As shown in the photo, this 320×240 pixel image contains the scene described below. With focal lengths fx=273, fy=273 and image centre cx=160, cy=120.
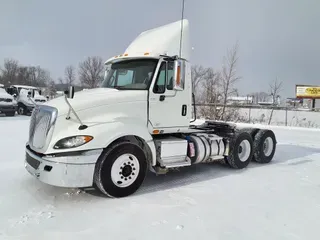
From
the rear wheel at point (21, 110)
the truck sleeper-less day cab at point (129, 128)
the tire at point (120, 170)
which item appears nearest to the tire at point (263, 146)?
the truck sleeper-less day cab at point (129, 128)

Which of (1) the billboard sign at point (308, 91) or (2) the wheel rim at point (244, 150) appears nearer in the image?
(2) the wheel rim at point (244, 150)

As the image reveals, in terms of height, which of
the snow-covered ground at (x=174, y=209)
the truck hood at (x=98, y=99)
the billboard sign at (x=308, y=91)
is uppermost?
the billboard sign at (x=308, y=91)

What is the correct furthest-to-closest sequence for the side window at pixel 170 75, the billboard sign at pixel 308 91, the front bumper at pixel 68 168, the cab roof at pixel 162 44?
1. the billboard sign at pixel 308 91
2. the cab roof at pixel 162 44
3. the side window at pixel 170 75
4. the front bumper at pixel 68 168

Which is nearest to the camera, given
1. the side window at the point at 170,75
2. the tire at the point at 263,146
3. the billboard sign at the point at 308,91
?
the side window at the point at 170,75

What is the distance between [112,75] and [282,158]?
20.0ft

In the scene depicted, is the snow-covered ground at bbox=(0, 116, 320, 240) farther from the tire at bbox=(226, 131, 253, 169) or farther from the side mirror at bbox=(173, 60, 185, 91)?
the side mirror at bbox=(173, 60, 185, 91)

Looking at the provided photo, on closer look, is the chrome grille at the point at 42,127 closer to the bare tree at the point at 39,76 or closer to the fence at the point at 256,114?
the fence at the point at 256,114

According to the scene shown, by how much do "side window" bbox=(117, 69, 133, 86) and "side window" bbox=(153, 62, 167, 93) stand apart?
0.58m

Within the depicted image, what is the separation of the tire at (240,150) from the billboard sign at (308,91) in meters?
57.2

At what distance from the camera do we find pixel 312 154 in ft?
31.4

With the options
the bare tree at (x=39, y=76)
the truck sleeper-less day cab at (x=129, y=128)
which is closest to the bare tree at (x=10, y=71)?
the bare tree at (x=39, y=76)

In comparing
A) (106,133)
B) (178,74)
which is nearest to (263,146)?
(178,74)

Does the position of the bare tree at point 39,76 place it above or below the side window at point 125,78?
above

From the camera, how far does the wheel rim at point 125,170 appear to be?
4777mm
